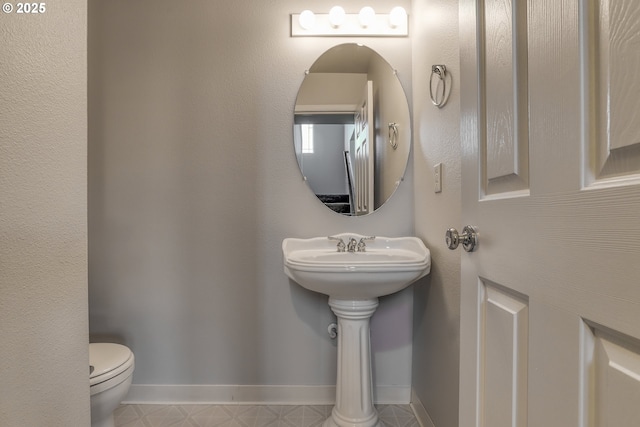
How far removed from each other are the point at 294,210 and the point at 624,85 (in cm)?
143

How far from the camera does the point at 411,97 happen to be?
1.71 metres

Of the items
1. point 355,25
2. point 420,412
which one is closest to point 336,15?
point 355,25

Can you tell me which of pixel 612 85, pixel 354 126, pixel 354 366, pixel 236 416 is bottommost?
pixel 236 416

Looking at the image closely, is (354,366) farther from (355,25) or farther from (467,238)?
(355,25)

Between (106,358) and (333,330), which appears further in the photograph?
(333,330)

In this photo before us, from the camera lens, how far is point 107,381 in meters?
1.19

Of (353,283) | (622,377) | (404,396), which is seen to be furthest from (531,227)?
(404,396)

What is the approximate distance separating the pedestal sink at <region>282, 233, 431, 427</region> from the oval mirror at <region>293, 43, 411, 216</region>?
223 mm

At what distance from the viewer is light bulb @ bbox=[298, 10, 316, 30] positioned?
164cm

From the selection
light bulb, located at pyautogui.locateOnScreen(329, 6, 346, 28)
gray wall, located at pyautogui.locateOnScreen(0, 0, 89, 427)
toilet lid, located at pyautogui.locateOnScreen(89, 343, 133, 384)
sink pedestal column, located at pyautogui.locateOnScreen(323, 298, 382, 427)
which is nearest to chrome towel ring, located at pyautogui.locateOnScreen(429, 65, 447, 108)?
light bulb, located at pyautogui.locateOnScreen(329, 6, 346, 28)

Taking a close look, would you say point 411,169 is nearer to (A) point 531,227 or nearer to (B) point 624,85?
(A) point 531,227

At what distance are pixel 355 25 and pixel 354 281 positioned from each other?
131cm

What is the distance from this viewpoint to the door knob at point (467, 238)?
723 mm

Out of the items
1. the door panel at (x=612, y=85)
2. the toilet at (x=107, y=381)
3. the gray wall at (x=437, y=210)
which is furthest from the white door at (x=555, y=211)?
the toilet at (x=107, y=381)
